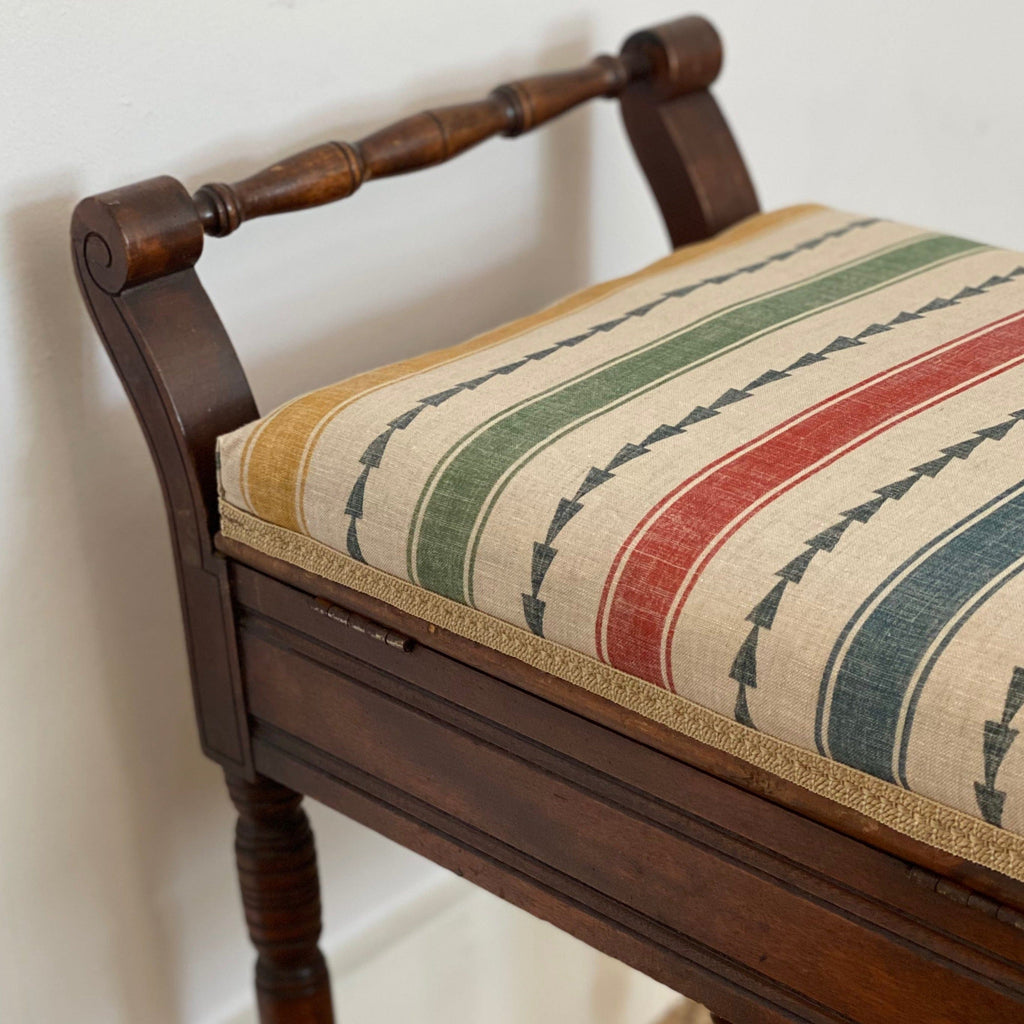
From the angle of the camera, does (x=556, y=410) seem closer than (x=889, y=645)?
No

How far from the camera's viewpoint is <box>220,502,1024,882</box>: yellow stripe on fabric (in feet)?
1.49

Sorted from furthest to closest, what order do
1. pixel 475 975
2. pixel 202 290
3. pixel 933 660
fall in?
pixel 475 975 → pixel 202 290 → pixel 933 660

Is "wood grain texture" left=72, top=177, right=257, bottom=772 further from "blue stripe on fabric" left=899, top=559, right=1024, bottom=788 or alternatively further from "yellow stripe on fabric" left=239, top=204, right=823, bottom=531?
"blue stripe on fabric" left=899, top=559, right=1024, bottom=788

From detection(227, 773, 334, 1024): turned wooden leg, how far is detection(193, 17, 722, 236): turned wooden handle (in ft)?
1.01

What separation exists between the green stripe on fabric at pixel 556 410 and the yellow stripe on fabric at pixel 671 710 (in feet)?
0.06

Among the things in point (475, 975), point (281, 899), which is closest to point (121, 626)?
point (281, 899)

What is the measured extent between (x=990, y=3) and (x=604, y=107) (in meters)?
0.50

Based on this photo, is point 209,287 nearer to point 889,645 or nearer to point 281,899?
point 281,899

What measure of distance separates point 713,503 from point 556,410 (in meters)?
0.10

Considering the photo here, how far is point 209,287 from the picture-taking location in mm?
802

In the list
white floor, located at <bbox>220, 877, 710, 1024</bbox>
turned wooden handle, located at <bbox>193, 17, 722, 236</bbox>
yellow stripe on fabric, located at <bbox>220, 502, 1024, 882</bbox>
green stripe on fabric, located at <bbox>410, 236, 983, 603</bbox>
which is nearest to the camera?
yellow stripe on fabric, located at <bbox>220, 502, 1024, 882</bbox>

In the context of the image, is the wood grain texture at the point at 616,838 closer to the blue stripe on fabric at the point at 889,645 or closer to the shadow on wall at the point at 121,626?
the blue stripe on fabric at the point at 889,645

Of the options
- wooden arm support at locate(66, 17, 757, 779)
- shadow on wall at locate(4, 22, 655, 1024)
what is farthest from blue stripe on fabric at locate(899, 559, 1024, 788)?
shadow on wall at locate(4, 22, 655, 1024)

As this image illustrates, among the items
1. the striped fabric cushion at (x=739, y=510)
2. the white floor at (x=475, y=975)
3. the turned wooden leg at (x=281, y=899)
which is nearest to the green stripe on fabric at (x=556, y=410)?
the striped fabric cushion at (x=739, y=510)
